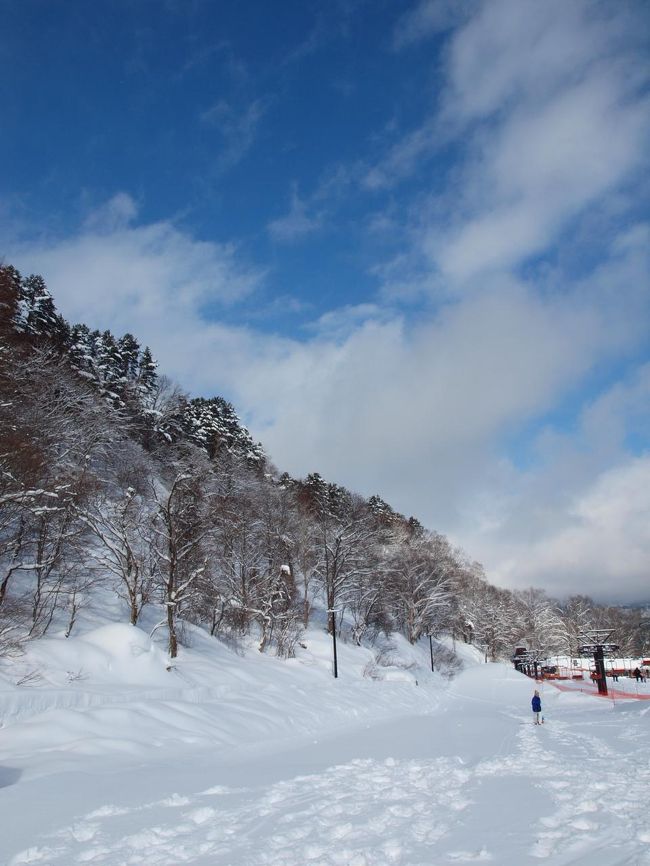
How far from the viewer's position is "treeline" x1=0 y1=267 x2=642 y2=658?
75.8ft

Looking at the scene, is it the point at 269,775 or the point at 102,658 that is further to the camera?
the point at 102,658

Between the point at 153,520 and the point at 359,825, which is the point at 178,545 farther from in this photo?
the point at 359,825

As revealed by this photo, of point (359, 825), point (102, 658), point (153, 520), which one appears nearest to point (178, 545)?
point (153, 520)

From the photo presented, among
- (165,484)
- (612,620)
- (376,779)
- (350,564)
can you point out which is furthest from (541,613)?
(376,779)

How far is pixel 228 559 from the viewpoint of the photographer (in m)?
38.2

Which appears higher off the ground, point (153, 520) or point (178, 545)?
point (153, 520)

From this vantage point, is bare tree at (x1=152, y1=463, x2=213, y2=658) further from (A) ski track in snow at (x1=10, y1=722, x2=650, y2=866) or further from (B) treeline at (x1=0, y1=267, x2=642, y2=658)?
(A) ski track in snow at (x1=10, y1=722, x2=650, y2=866)

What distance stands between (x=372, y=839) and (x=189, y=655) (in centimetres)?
2014

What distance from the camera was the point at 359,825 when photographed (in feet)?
25.9

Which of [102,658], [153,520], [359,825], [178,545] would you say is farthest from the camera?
[178,545]

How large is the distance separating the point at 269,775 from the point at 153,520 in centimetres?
1848

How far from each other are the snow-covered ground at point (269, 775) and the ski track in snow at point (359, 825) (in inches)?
1.5

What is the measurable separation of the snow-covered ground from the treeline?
12.1 ft

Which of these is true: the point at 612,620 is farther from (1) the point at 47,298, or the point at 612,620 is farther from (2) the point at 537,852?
(2) the point at 537,852
